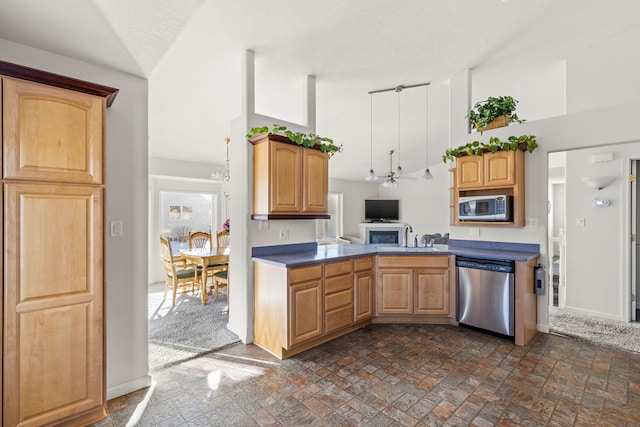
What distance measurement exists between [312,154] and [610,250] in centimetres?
374

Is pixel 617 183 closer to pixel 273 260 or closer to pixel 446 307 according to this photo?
pixel 446 307

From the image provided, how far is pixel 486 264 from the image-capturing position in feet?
10.6

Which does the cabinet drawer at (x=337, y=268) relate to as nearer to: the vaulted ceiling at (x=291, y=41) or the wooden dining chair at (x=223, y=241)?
the vaulted ceiling at (x=291, y=41)

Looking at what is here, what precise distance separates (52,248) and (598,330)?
4982 millimetres

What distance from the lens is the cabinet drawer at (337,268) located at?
3088 millimetres

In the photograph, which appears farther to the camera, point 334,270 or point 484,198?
point 484,198

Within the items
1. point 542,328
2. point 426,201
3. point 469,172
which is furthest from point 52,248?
point 426,201

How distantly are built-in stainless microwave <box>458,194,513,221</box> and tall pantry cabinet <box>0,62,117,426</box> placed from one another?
361 cm

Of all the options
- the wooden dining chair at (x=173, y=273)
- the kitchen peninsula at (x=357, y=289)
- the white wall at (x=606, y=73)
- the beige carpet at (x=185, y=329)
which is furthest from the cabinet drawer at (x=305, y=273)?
the white wall at (x=606, y=73)

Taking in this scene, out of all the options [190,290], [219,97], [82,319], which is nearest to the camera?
[82,319]

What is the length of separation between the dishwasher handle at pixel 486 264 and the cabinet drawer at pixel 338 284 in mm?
1276

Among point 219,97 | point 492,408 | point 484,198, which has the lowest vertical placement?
point 492,408

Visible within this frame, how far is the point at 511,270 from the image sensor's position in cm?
306

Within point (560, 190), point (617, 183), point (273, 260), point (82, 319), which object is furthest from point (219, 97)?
point (560, 190)
